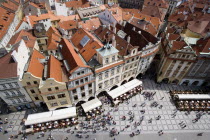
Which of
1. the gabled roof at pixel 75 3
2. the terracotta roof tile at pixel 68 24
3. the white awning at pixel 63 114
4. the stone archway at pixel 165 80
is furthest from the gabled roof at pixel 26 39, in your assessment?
the stone archway at pixel 165 80

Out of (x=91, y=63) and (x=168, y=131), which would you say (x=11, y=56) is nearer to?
(x=91, y=63)

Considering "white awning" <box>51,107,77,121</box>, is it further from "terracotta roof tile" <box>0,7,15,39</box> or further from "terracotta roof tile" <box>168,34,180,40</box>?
"terracotta roof tile" <box>0,7,15,39</box>

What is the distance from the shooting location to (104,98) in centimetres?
5503

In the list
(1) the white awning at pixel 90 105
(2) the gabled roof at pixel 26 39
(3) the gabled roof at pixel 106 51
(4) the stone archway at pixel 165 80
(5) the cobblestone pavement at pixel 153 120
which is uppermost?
(3) the gabled roof at pixel 106 51

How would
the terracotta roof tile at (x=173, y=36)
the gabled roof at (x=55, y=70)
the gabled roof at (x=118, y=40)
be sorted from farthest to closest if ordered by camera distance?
the terracotta roof tile at (x=173, y=36)
the gabled roof at (x=118, y=40)
the gabled roof at (x=55, y=70)

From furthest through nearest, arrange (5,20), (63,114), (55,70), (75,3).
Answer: (75,3) < (5,20) < (63,114) < (55,70)

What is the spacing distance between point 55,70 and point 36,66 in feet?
23.0

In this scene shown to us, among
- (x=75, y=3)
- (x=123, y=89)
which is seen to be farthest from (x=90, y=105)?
(x=75, y=3)

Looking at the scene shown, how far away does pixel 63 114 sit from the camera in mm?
45469

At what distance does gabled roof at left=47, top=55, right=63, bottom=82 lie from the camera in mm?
40809

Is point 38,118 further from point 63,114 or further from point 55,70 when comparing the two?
point 55,70

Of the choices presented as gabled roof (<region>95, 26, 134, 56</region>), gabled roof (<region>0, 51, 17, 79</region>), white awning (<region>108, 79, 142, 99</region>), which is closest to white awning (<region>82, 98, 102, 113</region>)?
white awning (<region>108, 79, 142, 99</region>)

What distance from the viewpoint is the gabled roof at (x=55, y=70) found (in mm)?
40809

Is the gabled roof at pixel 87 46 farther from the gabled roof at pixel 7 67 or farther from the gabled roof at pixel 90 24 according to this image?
the gabled roof at pixel 7 67
